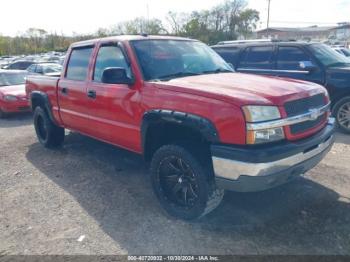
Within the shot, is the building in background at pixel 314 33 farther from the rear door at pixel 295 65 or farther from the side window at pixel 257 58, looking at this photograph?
the rear door at pixel 295 65

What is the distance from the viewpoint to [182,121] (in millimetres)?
3082

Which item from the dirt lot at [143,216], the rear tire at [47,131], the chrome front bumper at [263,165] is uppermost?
the chrome front bumper at [263,165]

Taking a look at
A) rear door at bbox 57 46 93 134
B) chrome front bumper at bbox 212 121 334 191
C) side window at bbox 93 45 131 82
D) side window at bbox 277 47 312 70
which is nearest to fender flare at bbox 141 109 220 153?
chrome front bumper at bbox 212 121 334 191

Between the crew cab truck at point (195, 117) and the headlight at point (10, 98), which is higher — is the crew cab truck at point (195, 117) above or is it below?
above

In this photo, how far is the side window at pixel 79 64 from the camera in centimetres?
467

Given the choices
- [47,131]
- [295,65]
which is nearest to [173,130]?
[47,131]

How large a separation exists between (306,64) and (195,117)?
4408 mm

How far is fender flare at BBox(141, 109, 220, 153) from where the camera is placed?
2.89 meters

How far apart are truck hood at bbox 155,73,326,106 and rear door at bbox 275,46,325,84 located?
3.25 metres

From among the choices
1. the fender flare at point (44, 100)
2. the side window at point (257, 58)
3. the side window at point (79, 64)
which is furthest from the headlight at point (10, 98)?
the side window at point (257, 58)

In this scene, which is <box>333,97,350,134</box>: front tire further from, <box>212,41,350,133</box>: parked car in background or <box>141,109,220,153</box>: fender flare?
<box>141,109,220,153</box>: fender flare

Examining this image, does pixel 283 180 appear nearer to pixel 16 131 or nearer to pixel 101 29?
pixel 16 131

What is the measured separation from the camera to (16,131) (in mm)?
7895

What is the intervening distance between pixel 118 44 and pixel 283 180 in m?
2.57
